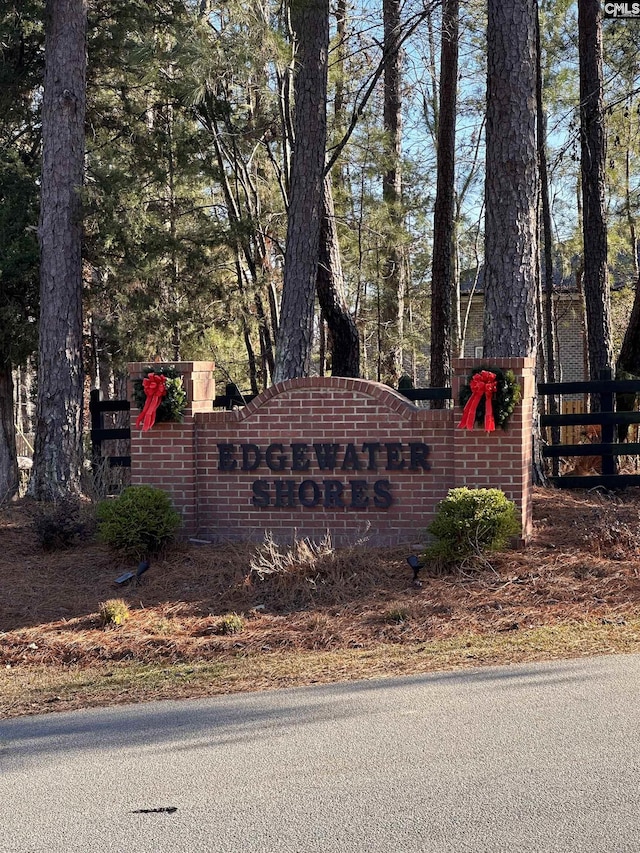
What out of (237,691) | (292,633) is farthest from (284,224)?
(237,691)

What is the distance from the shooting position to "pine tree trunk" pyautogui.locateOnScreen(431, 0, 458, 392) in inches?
709

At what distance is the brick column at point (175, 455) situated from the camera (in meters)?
10.7

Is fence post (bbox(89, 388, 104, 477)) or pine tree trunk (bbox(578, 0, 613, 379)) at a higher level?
pine tree trunk (bbox(578, 0, 613, 379))

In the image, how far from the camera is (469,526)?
355 inches

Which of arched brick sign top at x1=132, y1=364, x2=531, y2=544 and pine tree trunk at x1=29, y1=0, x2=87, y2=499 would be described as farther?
pine tree trunk at x1=29, y1=0, x2=87, y2=499

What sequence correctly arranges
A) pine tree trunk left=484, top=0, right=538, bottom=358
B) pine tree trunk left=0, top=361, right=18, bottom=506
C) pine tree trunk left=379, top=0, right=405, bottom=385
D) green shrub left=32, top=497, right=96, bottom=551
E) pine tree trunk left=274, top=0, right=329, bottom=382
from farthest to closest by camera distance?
pine tree trunk left=379, top=0, right=405, bottom=385
pine tree trunk left=0, top=361, right=18, bottom=506
pine tree trunk left=274, top=0, right=329, bottom=382
pine tree trunk left=484, top=0, right=538, bottom=358
green shrub left=32, top=497, right=96, bottom=551

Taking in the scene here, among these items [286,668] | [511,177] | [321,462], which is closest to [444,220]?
[511,177]

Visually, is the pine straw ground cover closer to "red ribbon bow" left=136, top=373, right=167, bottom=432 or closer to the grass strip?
the grass strip

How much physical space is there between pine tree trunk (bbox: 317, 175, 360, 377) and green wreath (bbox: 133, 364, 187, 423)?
19.4 ft

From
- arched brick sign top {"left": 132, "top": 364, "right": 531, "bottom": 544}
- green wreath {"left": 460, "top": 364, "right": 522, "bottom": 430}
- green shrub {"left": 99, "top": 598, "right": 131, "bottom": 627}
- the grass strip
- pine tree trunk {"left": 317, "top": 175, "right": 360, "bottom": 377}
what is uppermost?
pine tree trunk {"left": 317, "top": 175, "right": 360, "bottom": 377}

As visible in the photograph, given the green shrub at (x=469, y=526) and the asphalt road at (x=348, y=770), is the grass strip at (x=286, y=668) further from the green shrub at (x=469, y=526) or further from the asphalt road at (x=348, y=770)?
the green shrub at (x=469, y=526)

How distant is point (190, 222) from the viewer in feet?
60.8

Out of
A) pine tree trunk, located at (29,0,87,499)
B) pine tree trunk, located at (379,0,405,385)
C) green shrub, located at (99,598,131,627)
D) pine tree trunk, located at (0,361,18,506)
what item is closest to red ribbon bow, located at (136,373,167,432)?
green shrub, located at (99,598,131,627)

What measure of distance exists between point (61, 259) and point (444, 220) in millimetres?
7564
